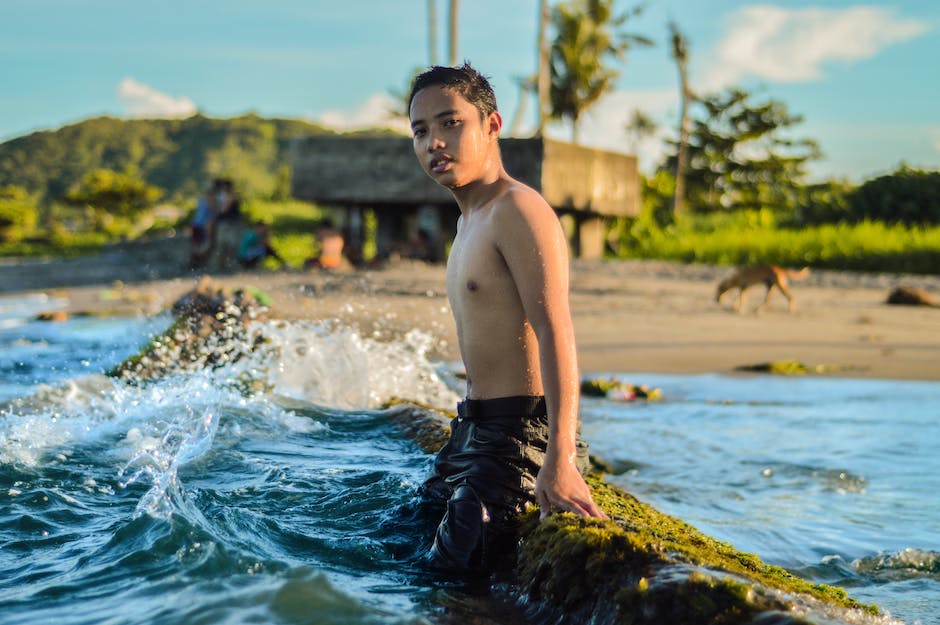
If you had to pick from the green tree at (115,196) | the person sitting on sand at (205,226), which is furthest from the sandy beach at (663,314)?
the green tree at (115,196)

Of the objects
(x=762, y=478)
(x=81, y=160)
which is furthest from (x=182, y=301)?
(x=81, y=160)

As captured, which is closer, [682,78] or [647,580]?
→ [647,580]

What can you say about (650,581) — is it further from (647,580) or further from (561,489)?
(561,489)

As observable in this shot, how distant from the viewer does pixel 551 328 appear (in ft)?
9.36

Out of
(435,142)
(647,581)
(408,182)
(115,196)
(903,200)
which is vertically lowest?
(647,581)

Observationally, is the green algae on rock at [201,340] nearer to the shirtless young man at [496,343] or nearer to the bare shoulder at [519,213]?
the shirtless young man at [496,343]

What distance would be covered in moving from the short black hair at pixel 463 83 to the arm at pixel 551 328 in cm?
35

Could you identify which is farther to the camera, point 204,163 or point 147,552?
point 204,163

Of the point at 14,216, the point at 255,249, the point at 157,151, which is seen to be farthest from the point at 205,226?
the point at 157,151

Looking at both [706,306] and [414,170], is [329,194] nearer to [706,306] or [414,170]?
[414,170]

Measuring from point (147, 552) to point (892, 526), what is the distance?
9.67ft

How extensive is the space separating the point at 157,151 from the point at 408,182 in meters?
155

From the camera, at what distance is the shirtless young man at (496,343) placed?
2.82m

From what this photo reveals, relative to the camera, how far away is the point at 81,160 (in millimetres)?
141875
